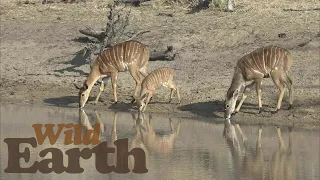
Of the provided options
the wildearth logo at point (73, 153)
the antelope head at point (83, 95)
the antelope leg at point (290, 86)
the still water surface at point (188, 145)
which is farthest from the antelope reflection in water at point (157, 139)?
the antelope head at point (83, 95)

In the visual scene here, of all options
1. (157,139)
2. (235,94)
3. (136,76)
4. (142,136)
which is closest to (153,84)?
(136,76)

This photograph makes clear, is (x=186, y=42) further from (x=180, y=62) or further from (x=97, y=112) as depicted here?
(x=97, y=112)

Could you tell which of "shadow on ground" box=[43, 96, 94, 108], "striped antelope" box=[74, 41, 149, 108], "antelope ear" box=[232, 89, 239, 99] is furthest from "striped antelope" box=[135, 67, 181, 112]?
"shadow on ground" box=[43, 96, 94, 108]

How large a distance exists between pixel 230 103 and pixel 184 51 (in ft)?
13.5

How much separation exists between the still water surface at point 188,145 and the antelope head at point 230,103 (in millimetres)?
504

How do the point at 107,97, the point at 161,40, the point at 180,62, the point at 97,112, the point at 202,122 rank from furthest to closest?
the point at 161,40, the point at 180,62, the point at 107,97, the point at 97,112, the point at 202,122

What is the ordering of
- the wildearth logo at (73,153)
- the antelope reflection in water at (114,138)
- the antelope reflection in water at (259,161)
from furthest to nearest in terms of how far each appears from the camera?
the antelope reflection in water at (114,138) → the wildearth logo at (73,153) → the antelope reflection in water at (259,161)

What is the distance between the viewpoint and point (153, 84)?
15.9m

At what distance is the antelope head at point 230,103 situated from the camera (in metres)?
14.9

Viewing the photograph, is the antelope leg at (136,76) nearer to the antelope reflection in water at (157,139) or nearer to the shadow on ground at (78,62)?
the antelope reflection in water at (157,139)

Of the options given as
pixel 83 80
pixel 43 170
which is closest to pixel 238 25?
pixel 83 80

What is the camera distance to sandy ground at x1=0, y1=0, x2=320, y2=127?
1576 cm

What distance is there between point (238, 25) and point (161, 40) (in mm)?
1724

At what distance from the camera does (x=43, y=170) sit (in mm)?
10781
